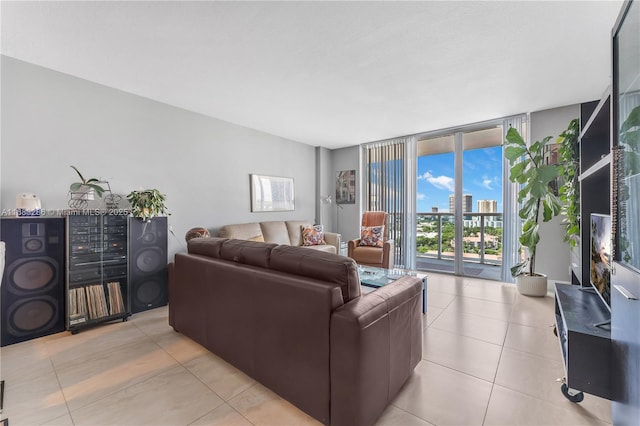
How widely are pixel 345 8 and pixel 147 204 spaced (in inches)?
105

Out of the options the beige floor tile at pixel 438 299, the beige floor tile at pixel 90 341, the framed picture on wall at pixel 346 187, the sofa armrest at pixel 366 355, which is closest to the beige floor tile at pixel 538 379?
the sofa armrest at pixel 366 355

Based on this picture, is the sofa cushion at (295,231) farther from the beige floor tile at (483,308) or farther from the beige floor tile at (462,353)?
the beige floor tile at (462,353)

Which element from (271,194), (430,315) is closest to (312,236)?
(271,194)

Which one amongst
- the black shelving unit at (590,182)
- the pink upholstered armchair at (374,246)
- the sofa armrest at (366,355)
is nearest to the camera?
the sofa armrest at (366,355)

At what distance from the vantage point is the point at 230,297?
1.84 metres

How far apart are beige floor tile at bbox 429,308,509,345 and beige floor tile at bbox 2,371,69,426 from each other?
2868mm

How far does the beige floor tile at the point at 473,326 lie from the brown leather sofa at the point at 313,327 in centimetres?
92

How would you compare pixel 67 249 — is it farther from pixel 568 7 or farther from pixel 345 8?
pixel 568 7

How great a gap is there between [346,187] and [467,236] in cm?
261

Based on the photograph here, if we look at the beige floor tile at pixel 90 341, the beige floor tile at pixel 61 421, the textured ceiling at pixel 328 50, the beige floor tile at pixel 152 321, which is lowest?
the beige floor tile at pixel 61 421

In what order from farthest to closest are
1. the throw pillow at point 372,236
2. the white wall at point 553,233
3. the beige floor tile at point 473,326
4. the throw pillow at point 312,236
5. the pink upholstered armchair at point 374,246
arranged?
the throw pillow at point 312,236 < the throw pillow at point 372,236 < the pink upholstered armchair at point 374,246 < the white wall at point 553,233 < the beige floor tile at point 473,326

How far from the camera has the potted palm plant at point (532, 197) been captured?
3.28 m

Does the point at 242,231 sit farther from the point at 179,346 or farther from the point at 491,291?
the point at 491,291

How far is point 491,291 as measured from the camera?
3.73m
